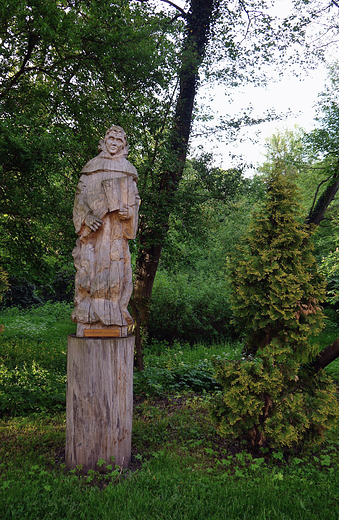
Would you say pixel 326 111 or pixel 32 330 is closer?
pixel 326 111

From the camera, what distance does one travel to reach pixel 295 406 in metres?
4.20

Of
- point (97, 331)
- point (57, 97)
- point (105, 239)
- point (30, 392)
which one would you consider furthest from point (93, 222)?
point (30, 392)

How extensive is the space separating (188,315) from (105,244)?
843 cm

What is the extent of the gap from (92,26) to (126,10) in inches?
51.1

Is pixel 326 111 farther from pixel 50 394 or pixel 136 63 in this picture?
pixel 50 394

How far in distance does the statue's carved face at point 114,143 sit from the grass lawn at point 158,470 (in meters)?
3.18

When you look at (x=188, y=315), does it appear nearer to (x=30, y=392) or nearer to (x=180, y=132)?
(x=180, y=132)

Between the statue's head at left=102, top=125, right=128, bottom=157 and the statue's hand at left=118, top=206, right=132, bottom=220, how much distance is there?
624 mm

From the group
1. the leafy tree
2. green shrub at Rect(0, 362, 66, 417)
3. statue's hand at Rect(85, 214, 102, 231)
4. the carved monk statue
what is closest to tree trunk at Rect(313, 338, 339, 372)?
the carved monk statue

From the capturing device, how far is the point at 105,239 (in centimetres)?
402

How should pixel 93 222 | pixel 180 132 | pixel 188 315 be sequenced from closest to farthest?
pixel 93 222
pixel 180 132
pixel 188 315

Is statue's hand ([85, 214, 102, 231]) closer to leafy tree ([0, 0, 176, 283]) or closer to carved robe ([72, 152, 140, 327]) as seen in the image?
carved robe ([72, 152, 140, 327])

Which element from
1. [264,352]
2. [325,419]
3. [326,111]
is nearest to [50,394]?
[264,352]

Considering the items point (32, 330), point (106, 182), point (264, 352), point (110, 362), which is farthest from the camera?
point (32, 330)
